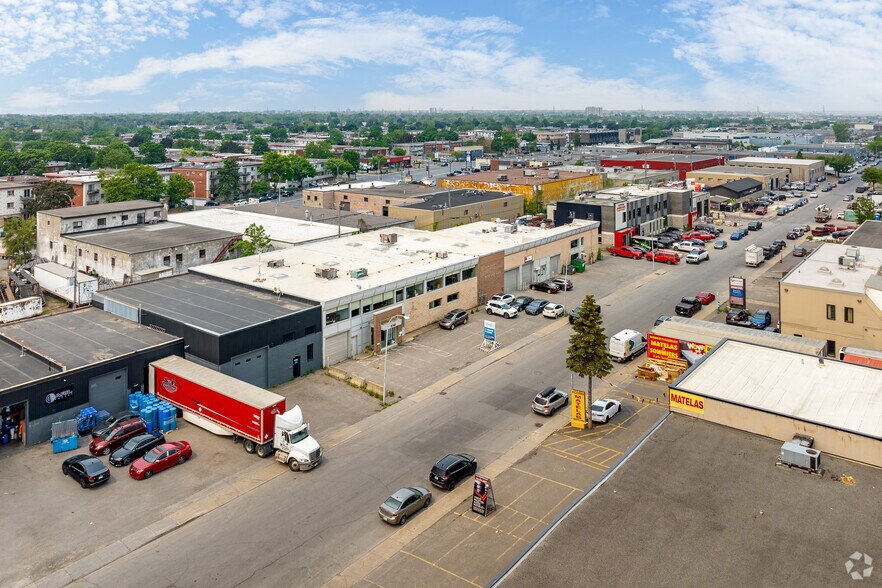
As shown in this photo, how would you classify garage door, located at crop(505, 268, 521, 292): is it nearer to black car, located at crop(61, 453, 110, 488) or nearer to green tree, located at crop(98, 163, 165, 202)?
black car, located at crop(61, 453, 110, 488)

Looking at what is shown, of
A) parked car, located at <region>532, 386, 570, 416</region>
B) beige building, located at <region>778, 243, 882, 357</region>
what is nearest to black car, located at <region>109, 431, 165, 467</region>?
parked car, located at <region>532, 386, 570, 416</region>

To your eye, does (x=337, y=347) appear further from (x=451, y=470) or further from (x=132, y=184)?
(x=132, y=184)

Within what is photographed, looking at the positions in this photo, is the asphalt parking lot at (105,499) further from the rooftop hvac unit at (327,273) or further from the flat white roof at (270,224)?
the flat white roof at (270,224)

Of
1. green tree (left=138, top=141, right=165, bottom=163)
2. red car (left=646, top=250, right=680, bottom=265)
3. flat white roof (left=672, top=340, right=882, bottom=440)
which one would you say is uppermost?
green tree (left=138, top=141, right=165, bottom=163)

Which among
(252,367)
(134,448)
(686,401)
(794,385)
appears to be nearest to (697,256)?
(794,385)

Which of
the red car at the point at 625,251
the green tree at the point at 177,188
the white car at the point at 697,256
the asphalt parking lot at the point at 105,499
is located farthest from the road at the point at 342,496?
the green tree at the point at 177,188

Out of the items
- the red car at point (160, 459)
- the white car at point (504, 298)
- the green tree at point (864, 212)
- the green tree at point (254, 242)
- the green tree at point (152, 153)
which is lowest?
the red car at point (160, 459)

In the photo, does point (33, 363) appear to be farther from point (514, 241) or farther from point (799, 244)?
point (799, 244)
